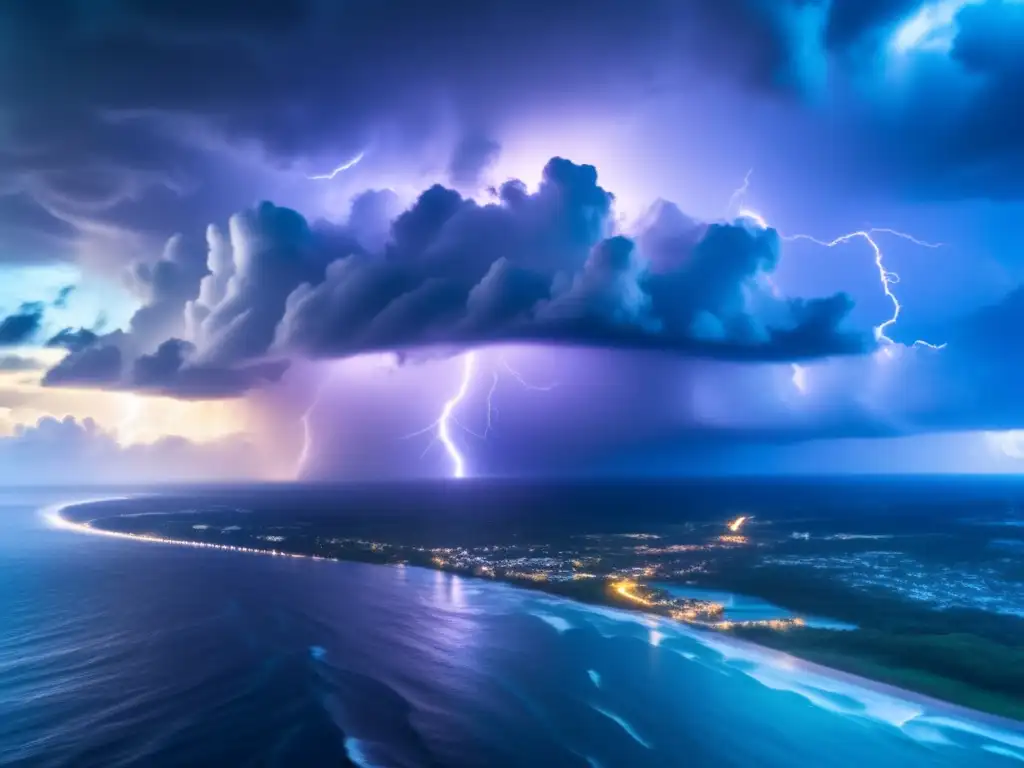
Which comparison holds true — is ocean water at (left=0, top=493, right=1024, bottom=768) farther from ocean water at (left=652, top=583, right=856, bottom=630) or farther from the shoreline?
ocean water at (left=652, top=583, right=856, bottom=630)

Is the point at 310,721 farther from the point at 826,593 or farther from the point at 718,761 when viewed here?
the point at 826,593

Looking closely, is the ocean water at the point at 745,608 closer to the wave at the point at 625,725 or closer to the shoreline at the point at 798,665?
the shoreline at the point at 798,665

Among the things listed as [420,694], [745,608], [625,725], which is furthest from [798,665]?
[420,694]

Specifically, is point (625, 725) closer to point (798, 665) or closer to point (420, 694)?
point (420, 694)

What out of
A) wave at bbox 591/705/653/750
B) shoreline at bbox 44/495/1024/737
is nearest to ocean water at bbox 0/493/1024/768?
wave at bbox 591/705/653/750

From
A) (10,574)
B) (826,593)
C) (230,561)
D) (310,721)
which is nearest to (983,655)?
(826,593)

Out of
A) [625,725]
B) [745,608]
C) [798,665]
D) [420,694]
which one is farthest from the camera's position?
[745,608]

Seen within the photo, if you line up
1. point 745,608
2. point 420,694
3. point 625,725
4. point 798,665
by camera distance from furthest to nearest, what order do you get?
1. point 745,608
2. point 798,665
3. point 420,694
4. point 625,725

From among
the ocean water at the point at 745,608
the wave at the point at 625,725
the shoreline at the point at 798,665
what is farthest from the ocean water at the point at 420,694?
the ocean water at the point at 745,608

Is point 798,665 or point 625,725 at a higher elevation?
point 798,665
